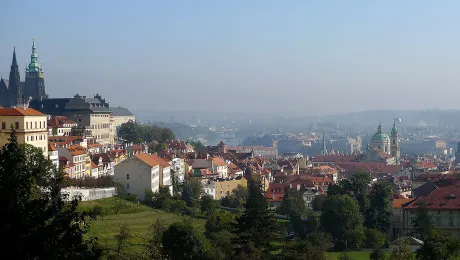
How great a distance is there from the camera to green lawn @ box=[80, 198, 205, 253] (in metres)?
43.2

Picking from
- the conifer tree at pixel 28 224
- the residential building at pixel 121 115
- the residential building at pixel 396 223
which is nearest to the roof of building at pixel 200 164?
the residential building at pixel 396 223

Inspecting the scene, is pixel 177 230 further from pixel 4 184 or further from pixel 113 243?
pixel 4 184

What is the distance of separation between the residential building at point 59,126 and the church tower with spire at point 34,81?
1153 inches

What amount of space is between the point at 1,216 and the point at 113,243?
24036mm

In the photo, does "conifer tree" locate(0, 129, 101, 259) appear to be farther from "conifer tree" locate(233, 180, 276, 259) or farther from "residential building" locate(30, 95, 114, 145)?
"residential building" locate(30, 95, 114, 145)

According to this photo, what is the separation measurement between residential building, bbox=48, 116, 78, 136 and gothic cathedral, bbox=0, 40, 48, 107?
24.2 metres

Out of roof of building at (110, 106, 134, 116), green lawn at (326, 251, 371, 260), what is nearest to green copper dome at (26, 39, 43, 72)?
roof of building at (110, 106, 134, 116)

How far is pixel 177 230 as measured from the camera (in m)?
41.6

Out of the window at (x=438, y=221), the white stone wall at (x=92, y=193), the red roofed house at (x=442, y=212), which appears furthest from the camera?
the window at (x=438, y=221)

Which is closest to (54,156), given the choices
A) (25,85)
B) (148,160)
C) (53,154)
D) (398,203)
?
(53,154)

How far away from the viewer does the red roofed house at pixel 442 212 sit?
199 feet

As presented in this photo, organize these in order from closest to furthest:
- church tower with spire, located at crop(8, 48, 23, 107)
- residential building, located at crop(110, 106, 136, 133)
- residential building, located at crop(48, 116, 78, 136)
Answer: residential building, located at crop(48, 116, 78, 136)
church tower with spire, located at crop(8, 48, 23, 107)
residential building, located at crop(110, 106, 136, 133)

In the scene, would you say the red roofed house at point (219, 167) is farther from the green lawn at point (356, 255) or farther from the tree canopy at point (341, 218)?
the green lawn at point (356, 255)

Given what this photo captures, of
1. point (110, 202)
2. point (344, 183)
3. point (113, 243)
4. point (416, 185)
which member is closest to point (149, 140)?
point (416, 185)
